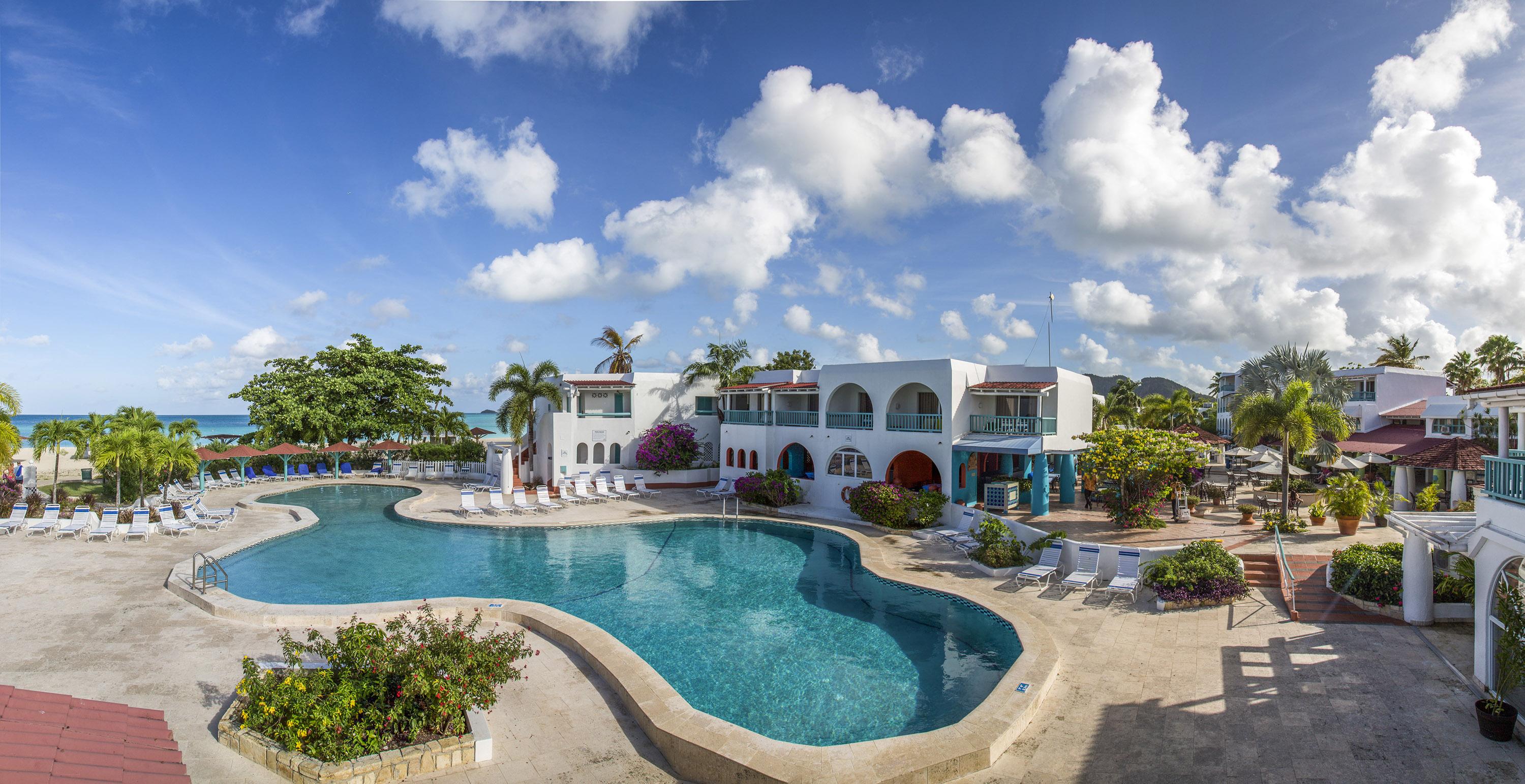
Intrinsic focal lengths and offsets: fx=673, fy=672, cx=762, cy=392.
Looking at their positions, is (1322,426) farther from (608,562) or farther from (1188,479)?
(608,562)

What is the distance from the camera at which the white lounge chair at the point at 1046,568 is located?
13.7 metres

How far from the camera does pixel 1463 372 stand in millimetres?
36469

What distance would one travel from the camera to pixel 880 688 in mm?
9641

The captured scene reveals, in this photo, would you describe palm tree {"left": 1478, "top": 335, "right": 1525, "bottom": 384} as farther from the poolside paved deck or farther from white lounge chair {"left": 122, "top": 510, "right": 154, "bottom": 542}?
white lounge chair {"left": 122, "top": 510, "right": 154, "bottom": 542}

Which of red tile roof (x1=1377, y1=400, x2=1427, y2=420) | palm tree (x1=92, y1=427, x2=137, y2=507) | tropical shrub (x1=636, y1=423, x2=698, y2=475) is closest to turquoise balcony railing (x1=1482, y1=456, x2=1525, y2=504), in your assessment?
tropical shrub (x1=636, y1=423, x2=698, y2=475)

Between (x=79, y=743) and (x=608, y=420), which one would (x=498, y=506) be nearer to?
(x=608, y=420)

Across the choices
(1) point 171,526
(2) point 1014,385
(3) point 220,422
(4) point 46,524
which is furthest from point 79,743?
(3) point 220,422

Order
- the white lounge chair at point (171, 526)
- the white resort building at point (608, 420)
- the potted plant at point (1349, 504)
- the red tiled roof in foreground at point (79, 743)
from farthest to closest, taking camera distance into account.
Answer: the white resort building at point (608, 420)
the white lounge chair at point (171, 526)
the potted plant at point (1349, 504)
the red tiled roof in foreground at point (79, 743)

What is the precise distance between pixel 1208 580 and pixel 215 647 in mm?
16235

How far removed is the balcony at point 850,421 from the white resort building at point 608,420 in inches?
334

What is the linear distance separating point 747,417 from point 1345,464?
20.4 m

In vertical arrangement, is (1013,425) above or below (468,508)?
above

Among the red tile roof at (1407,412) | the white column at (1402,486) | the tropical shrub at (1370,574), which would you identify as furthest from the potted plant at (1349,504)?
the red tile roof at (1407,412)

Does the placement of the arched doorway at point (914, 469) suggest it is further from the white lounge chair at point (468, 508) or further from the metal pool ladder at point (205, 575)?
the metal pool ladder at point (205, 575)
